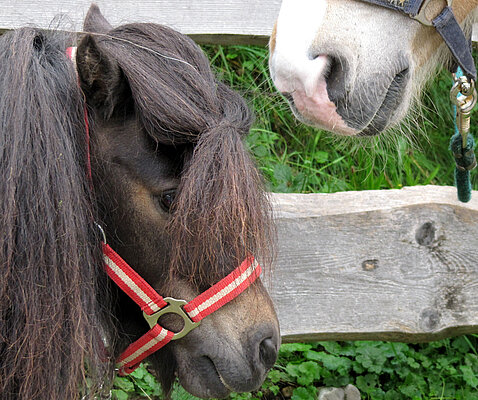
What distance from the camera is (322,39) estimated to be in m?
1.32

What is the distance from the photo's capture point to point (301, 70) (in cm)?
131

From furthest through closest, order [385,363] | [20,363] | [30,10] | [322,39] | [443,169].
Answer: [443,169], [385,363], [30,10], [322,39], [20,363]

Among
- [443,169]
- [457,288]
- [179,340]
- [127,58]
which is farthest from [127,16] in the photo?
[443,169]

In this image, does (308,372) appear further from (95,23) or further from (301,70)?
(95,23)

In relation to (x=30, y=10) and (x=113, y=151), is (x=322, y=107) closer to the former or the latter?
(x=113, y=151)

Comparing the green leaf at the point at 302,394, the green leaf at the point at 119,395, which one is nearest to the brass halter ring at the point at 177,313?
the green leaf at the point at 119,395

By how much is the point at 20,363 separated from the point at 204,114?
566mm

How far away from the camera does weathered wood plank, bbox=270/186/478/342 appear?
1.91 m

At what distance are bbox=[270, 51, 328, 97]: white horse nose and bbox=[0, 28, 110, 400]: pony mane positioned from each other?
40cm

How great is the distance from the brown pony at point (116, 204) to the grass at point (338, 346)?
0.56 metres

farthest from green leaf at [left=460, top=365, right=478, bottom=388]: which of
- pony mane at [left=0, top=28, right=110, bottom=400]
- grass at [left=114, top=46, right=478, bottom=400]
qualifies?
pony mane at [left=0, top=28, right=110, bottom=400]

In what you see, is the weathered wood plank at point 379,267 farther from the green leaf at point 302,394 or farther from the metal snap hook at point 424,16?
the metal snap hook at point 424,16

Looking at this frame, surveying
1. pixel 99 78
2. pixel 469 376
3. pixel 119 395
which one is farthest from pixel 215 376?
pixel 469 376

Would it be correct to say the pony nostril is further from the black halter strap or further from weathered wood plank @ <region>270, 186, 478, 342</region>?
weathered wood plank @ <region>270, 186, 478, 342</region>
